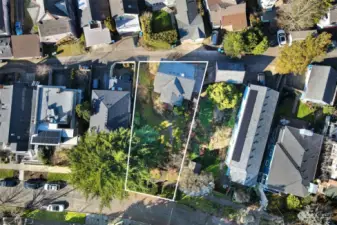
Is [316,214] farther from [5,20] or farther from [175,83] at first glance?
[5,20]

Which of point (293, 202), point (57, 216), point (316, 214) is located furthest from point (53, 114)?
point (316, 214)

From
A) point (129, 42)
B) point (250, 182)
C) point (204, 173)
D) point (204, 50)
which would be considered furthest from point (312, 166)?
point (129, 42)

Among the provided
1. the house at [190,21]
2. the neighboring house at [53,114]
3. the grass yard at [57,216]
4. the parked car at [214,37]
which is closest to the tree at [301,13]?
the parked car at [214,37]

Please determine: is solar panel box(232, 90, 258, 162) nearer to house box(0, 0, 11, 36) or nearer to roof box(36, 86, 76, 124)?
roof box(36, 86, 76, 124)

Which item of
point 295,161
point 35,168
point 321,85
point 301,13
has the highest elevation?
point 301,13

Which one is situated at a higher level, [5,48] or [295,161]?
[5,48]

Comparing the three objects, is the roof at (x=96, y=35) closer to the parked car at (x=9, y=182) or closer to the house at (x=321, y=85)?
the parked car at (x=9, y=182)

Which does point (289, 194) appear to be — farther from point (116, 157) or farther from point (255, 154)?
point (116, 157)
